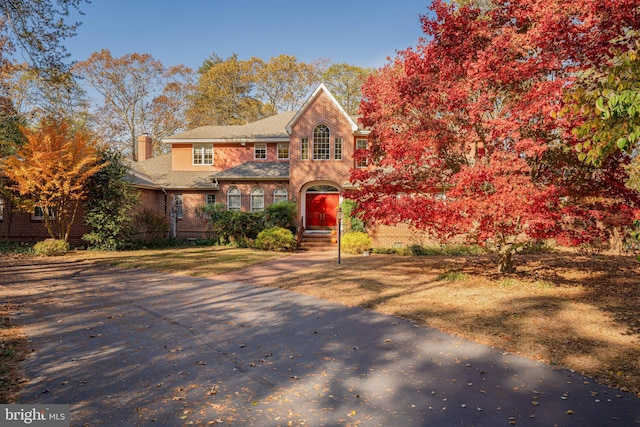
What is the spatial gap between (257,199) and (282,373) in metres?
20.2

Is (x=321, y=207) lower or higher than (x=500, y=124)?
lower

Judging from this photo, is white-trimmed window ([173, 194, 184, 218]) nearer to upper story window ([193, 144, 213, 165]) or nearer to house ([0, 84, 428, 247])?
house ([0, 84, 428, 247])

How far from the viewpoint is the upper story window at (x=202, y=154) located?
27656mm

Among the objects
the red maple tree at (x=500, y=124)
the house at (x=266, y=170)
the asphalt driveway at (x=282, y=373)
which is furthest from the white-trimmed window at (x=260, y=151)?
the asphalt driveway at (x=282, y=373)

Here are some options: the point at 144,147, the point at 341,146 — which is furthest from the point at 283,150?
the point at 144,147

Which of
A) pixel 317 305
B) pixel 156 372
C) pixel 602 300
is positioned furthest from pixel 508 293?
pixel 156 372

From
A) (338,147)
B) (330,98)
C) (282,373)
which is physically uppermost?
(330,98)

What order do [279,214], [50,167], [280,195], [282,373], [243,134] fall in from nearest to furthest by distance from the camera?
[282,373], [50,167], [279,214], [280,195], [243,134]

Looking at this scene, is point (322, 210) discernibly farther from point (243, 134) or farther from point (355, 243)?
point (243, 134)

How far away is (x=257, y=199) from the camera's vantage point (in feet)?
82.5

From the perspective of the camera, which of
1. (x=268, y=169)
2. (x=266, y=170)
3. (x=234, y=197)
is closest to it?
(x=234, y=197)

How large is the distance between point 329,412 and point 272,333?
10.0ft

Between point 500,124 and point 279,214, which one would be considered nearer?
point 500,124

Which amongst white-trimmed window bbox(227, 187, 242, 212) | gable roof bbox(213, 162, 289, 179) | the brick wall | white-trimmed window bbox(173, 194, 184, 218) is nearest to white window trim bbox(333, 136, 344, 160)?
gable roof bbox(213, 162, 289, 179)
